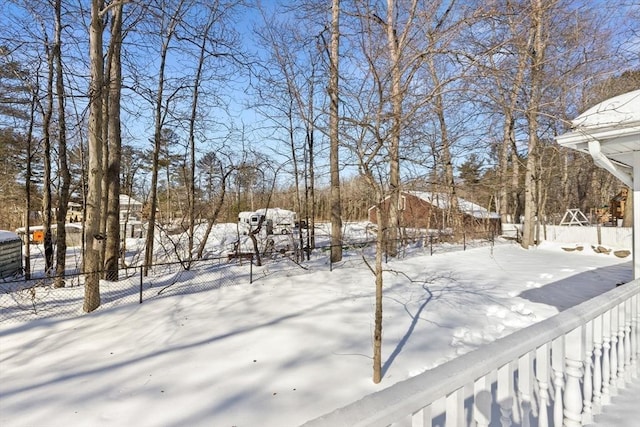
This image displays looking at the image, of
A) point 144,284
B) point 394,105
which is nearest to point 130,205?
point 144,284

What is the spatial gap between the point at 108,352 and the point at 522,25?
216 inches

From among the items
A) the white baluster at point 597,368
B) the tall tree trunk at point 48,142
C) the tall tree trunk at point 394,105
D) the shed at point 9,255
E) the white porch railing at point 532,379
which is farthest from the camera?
the shed at point 9,255

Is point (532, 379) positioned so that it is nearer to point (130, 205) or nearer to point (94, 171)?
point (94, 171)

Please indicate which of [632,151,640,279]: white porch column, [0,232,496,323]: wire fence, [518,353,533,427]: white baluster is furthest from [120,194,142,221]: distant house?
[518,353,533,427]: white baluster

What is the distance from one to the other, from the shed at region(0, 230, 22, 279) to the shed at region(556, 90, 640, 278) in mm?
12676

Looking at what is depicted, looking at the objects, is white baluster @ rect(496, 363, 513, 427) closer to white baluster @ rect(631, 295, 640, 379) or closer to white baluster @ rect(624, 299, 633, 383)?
white baluster @ rect(624, 299, 633, 383)

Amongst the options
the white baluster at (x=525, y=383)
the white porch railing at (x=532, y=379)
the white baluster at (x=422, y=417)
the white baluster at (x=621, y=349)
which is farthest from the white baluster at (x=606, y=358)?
the white baluster at (x=422, y=417)

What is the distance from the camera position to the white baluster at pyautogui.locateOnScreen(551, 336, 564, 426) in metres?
1.48

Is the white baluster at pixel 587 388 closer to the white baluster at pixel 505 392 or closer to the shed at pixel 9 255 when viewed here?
the white baluster at pixel 505 392

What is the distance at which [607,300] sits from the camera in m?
1.86

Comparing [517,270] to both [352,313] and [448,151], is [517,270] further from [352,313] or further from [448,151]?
[448,151]

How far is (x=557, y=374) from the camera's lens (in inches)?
59.4

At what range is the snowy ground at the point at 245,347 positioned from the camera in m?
3.00

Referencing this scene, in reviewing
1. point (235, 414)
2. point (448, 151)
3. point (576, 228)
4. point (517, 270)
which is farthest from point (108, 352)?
point (576, 228)
